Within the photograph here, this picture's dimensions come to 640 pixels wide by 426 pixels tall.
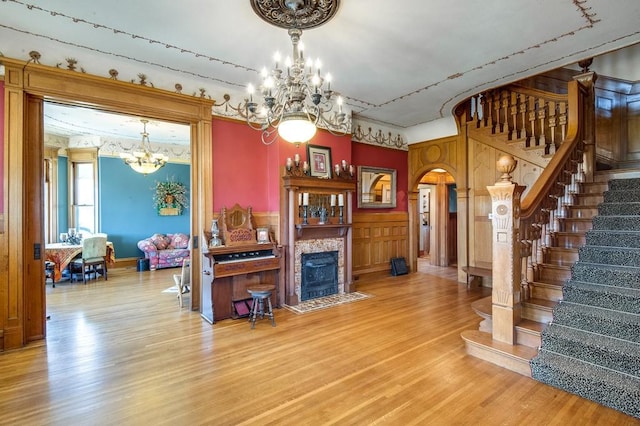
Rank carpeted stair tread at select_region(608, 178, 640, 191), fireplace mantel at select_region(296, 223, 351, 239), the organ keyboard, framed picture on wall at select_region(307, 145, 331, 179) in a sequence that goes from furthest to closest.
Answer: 1. framed picture on wall at select_region(307, 145, 331, 179)
2. fireplace mantel at select_region(296, 223, 351, 239)
3. the organ keyboard
4. carpeted stair tread at select_region(608, 178, 640, 191)

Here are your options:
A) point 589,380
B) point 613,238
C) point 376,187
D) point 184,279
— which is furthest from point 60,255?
point 613,238

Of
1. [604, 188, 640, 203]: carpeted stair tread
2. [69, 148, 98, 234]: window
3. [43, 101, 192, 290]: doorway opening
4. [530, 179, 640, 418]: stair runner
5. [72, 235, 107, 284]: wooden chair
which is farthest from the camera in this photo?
[69, 148, 98, 234]: window

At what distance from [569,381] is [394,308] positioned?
235cm

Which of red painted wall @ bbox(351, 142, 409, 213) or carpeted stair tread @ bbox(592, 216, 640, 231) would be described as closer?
carpeted stair tread @ bbox(592, 216, 640, 231)

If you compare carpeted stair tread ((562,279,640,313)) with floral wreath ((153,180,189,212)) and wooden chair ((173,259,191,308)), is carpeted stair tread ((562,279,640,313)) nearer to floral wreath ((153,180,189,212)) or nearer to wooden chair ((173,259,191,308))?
wooden chair ((173,259,191,308))

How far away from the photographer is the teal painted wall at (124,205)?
793 centimetres

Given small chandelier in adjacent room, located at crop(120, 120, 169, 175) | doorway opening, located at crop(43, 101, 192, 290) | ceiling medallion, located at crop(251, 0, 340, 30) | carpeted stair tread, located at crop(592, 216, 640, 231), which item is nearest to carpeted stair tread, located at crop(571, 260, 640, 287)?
carpeted stair tread, located at crop(592, 216, 640, 231)

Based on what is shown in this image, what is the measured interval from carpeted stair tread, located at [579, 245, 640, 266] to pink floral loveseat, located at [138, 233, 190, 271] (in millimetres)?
7436

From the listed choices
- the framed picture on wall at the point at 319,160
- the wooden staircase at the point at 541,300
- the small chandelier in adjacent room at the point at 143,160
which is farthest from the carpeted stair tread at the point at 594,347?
the small chandelier in adjacent room at the point at 143,160

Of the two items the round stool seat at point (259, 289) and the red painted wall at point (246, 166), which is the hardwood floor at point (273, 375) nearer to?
the round stool seat at point (259, 289)

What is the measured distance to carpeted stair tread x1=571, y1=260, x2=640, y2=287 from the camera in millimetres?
2865

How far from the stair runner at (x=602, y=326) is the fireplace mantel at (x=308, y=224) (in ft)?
10.2

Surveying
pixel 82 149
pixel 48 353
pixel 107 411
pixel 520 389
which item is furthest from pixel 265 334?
pixel 82 149

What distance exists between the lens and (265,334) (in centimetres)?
371
